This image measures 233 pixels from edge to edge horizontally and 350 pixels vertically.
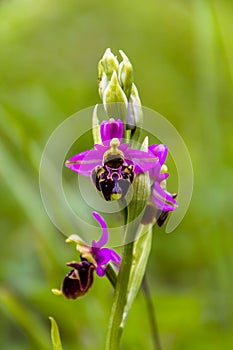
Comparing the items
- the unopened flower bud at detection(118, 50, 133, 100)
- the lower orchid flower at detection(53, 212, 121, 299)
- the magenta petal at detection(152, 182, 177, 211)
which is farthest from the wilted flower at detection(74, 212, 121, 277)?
the unopened flower bud at detection(118, 50, 133, 100)

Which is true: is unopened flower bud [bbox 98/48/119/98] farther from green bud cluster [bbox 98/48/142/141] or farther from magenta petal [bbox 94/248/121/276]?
magenta petal [bbox 94/248/121/276]

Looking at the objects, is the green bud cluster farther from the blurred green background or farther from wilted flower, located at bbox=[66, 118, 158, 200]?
the blurred green background

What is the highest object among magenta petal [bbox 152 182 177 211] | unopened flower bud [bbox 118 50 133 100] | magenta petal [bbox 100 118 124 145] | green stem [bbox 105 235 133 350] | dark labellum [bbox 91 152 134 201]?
unopened flower bud [bbox 118 50 133 100]

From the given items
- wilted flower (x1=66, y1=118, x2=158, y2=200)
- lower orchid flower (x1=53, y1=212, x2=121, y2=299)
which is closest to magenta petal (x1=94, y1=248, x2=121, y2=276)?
lower orchid flower (x1=53, y1=212, x2=121, y2=299)

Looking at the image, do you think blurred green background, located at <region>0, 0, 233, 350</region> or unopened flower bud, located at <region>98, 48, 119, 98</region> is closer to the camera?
unopened flower bud, located at <region>98, 48, 119, 98</region>

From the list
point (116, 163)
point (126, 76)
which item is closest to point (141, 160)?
point (116, 163)

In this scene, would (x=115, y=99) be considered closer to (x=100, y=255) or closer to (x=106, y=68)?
(x=106, y=68)

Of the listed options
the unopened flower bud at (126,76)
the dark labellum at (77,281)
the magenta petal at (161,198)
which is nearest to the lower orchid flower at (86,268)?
the dark labellum at (77,281)

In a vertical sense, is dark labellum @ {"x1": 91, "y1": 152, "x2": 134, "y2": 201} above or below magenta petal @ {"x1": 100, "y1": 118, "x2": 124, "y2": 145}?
below
